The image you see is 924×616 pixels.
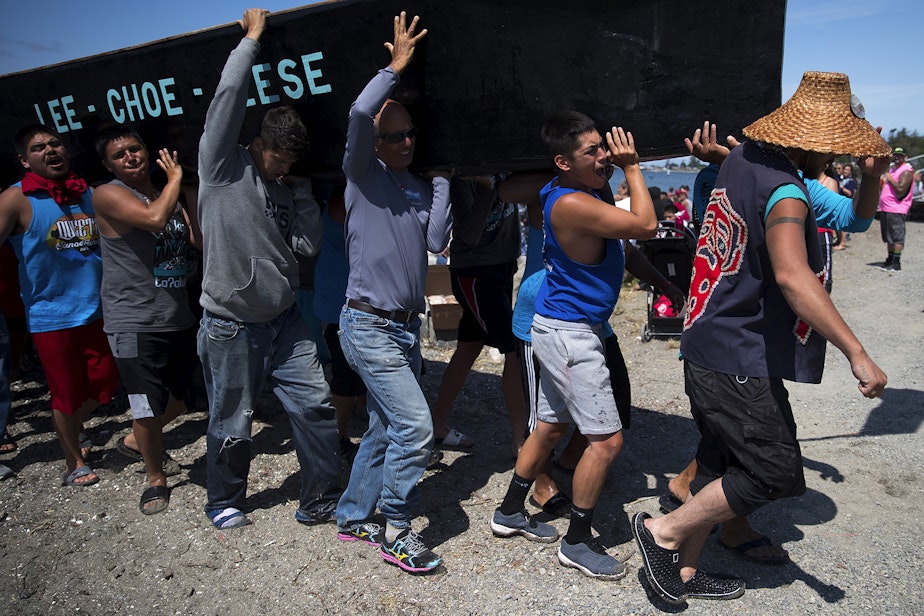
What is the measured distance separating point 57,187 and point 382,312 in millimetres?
2374

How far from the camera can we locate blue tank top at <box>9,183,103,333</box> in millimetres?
4145

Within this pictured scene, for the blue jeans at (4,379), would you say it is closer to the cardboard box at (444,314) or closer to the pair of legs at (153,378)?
the pair of legs at (153,378)

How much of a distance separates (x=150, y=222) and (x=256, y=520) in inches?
66.7

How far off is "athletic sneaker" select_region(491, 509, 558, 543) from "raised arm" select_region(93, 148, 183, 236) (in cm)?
231

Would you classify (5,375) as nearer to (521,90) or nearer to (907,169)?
(521,90)

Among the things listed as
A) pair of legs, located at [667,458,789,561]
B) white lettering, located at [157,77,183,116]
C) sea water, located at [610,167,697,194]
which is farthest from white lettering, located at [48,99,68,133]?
pair of legs, located at [667,458,789,561]

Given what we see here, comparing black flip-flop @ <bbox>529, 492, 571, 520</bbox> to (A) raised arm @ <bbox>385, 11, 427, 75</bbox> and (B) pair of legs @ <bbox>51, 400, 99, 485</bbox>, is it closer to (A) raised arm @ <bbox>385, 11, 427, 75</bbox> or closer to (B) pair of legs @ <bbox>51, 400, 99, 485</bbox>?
(A) raised arm @ <bbox>385, 11, 427, 75</bbox>

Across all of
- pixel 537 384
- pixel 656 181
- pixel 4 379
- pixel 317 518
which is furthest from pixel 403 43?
pixel 656 181

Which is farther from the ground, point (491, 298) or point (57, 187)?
point (57, 187)

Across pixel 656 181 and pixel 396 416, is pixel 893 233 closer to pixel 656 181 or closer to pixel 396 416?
pixel 396 416

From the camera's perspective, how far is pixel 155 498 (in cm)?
397

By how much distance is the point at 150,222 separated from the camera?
360 centimetres

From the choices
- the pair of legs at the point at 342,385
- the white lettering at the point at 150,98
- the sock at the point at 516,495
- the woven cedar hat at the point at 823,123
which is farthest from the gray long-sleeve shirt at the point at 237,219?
the woven cedar hat at the point at 823,123

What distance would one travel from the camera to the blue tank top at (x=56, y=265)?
Result: 4.14 meters
